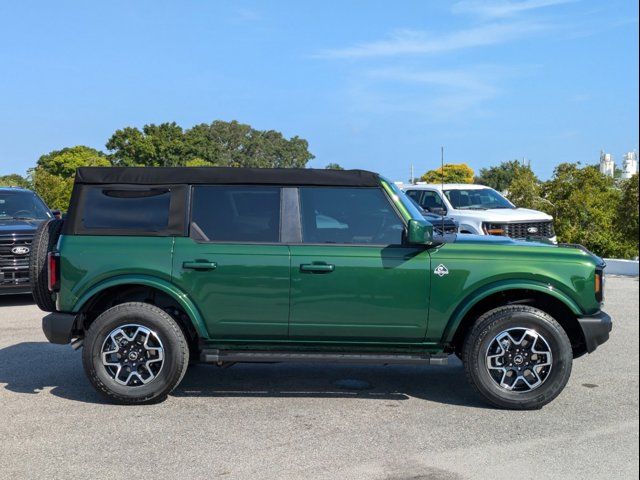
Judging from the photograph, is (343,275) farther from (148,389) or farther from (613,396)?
(613,396)

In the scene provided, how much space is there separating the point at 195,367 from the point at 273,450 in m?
2.37

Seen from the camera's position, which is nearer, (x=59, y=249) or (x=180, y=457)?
(x=180, y=457)

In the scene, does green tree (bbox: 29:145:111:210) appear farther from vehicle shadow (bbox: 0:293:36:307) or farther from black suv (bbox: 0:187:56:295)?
black suv (bbox: 0:187:56:295)

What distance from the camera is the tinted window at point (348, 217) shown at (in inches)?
207

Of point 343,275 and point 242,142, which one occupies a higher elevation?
point 242,142

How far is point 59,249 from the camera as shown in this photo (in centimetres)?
525

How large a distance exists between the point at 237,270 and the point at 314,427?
1338 millimetres

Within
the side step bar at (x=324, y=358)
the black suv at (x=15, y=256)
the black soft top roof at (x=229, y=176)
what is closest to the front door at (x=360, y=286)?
the side step bar at (x=324, y=358)

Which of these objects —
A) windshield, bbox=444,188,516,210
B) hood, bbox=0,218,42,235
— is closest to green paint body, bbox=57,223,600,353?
hood, bbox=0,218,42,235

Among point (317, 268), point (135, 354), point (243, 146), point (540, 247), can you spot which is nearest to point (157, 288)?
point (135, 354)

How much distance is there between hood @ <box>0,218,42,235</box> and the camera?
9.76 metres

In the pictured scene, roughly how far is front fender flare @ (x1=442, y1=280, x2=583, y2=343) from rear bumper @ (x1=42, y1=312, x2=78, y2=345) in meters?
3.01

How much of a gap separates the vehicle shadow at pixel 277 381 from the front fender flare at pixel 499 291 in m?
0.76

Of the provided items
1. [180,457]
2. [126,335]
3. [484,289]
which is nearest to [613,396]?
[484,289]
